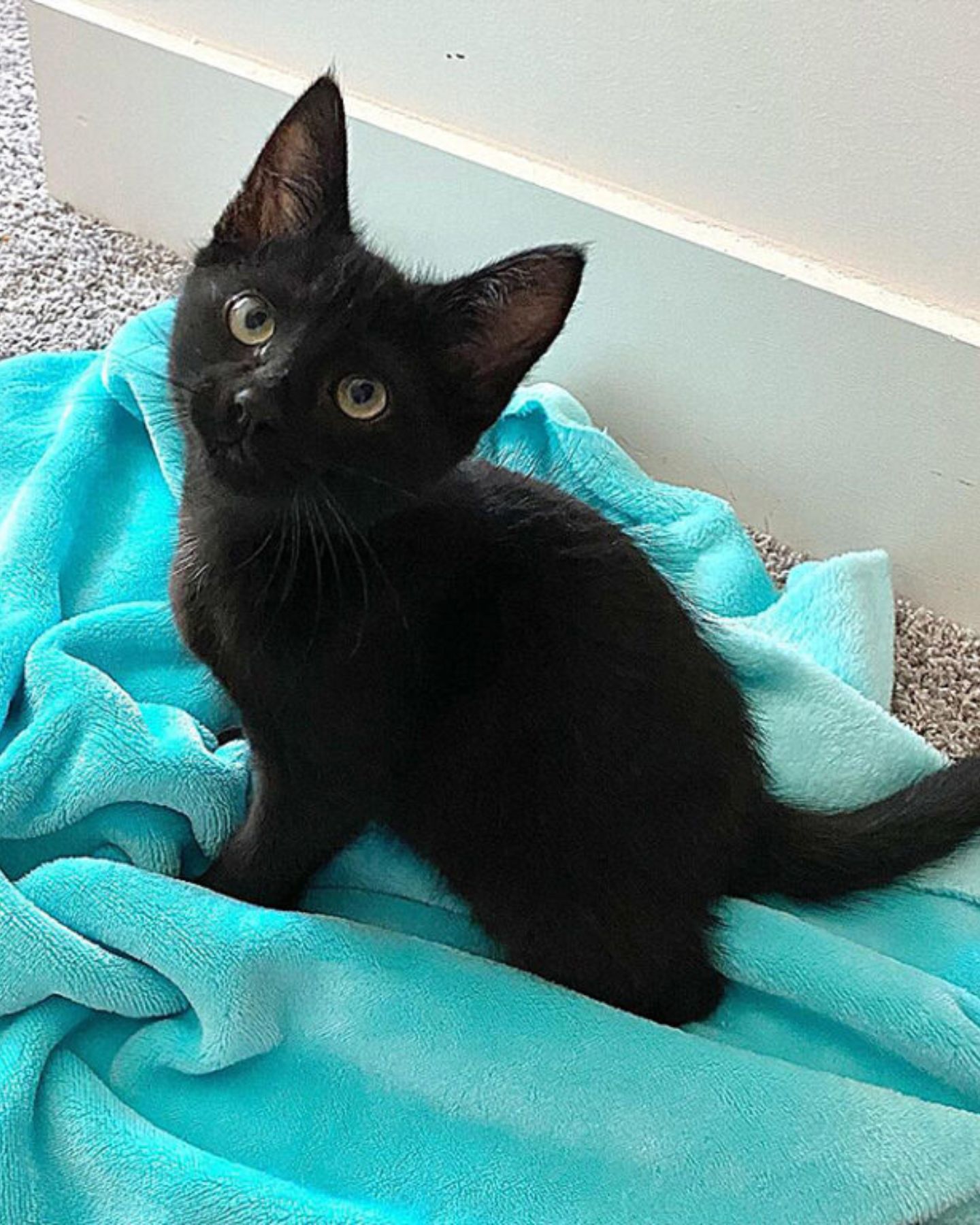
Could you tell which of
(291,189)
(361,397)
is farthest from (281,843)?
(291,189)

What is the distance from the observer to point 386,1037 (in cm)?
100

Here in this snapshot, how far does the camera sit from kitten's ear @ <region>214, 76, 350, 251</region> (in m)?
0.93

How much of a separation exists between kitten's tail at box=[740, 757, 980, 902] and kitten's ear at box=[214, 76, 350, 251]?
539mm

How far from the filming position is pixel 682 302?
4.61 feet

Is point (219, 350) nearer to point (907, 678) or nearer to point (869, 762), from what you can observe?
point (869, 762)

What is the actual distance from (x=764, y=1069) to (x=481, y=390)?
501 millimetres

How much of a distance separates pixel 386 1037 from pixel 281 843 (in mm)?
154

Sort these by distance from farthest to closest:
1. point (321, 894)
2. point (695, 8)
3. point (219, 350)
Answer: point (695, 8), point (321, 894), point (219, 350)

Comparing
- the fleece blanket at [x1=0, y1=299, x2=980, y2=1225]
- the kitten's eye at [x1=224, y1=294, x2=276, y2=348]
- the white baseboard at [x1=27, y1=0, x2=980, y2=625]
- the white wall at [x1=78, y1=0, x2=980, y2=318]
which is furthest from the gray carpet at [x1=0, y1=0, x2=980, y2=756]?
the kitten's eye at [x1=224, y1=294, x2=276, y2=348]

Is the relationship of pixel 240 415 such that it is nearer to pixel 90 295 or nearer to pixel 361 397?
pixel 361 397

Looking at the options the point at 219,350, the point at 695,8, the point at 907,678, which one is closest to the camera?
the point at 219,350

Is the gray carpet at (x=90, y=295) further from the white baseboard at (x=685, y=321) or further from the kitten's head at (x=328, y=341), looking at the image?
the kitten's head at (x=328, y=341)

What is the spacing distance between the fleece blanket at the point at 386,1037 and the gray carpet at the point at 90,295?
162 mm

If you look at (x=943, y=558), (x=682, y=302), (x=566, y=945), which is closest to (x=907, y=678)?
(x=943, y=558)
